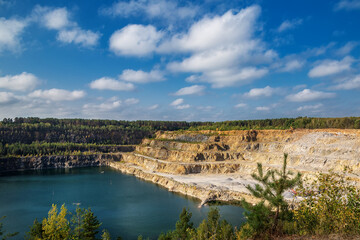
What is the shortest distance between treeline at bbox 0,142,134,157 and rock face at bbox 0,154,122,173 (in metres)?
3.47

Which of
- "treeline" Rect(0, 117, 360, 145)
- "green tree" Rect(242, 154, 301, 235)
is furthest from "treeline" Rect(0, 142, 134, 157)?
"green tree" Rect(242, 154, 301, 235)

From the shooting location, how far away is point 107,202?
52312 mm

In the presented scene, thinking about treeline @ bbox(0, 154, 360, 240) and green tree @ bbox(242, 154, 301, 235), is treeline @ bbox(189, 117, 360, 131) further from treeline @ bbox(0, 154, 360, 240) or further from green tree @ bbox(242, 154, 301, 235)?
green tree @ bbox(242, 154, 301, 235)

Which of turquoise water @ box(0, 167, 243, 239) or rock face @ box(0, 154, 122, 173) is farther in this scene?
rock face @ box(0, 154, 122, 173)

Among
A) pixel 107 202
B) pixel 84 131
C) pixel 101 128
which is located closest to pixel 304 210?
pixel 107 202

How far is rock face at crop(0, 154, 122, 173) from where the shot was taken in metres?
94.9

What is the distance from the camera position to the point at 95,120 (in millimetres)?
156250

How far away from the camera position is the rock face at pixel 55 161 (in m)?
94.9

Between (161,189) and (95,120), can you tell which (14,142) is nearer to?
(95,120)

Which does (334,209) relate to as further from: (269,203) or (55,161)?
(55,161)

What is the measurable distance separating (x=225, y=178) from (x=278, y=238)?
52996mm

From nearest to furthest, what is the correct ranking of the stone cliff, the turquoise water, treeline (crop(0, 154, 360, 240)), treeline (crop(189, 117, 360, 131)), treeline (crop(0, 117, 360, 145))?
treeline (crop(0, 154, 360, 240)) → the turquoise water → the stone cliff → treeline (crop(189, 117, 360, 131)) → treeline (crop(0, 117, 360, 145))

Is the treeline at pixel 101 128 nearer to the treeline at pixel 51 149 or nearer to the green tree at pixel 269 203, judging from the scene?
the treeline at pixel 51 149

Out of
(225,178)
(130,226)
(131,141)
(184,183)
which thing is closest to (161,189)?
(184,183)
